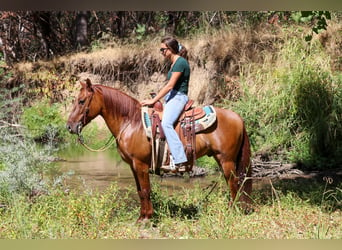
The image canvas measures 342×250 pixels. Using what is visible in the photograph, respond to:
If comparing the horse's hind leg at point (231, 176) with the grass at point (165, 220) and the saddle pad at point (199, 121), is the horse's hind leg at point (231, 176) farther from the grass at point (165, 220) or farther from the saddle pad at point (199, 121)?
the saddle pad at point (199, 121)

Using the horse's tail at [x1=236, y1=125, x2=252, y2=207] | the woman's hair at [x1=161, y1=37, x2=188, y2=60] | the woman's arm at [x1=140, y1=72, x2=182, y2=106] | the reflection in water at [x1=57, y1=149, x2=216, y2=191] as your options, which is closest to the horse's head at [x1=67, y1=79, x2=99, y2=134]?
the woman's arm at [x1=140, y1=72, x2=182, y2=106]

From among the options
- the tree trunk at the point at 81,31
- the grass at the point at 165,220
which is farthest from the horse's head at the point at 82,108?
the tree trunk at the point at 81,31

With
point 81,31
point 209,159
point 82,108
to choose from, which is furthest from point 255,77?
point 81,31

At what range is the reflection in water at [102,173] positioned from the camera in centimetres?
779

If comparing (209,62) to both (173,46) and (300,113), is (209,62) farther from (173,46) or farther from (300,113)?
(173,46)

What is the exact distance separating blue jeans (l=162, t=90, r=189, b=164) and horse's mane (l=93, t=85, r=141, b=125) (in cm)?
39

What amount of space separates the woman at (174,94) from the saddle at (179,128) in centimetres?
10

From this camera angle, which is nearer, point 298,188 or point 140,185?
point 140,185

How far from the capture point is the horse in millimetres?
5016

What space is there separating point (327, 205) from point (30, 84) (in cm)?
1183

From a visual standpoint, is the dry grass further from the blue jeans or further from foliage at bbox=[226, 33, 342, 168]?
the blue jeans

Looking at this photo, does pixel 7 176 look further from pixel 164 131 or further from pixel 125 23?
pixel 125 23

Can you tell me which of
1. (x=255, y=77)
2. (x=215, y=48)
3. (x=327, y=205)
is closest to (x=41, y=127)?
(x=215, y=48)

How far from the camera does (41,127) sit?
12859 millimetres
